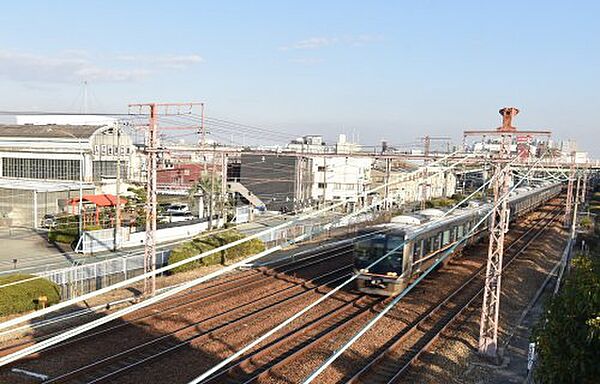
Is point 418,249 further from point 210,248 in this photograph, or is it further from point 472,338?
point 210,248

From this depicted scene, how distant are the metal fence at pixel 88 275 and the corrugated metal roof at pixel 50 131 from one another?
82.5ft

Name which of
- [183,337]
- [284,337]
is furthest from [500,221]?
[183,337]

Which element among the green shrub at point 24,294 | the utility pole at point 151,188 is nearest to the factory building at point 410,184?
the utility pole at point 151,188

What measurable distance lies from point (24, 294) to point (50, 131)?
110 ft

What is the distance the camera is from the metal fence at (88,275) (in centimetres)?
1855

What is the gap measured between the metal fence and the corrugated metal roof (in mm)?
25154

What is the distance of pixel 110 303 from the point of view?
17.2m

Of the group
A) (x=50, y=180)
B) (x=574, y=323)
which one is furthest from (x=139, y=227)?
(x=574, y=323)

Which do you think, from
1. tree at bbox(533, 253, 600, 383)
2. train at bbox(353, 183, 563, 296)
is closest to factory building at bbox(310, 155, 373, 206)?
train at bbox(353, 183, 563, 296)

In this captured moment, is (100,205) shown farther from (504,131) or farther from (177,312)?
(504,131)

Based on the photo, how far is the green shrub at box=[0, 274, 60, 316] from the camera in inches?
623

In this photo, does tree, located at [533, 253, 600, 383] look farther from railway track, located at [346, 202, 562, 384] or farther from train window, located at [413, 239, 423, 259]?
train window, located at [413, 239, 423, 259]

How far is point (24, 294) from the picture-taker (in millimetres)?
16344

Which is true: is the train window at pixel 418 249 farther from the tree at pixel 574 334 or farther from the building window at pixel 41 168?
the building window at pixel 41 168
